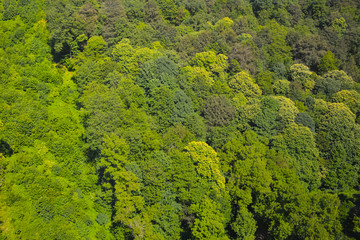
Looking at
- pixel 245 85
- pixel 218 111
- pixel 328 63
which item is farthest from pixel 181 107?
pixel 328 63

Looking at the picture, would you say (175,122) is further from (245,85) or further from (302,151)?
(302,151)

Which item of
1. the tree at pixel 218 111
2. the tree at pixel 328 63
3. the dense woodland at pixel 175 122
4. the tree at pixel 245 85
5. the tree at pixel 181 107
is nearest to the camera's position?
the dense woodland at pixel 175 122

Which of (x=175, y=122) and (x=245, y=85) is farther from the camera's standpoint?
(x=245, y=85)

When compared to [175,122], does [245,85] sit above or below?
above

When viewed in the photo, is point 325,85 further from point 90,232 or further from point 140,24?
point 90,232

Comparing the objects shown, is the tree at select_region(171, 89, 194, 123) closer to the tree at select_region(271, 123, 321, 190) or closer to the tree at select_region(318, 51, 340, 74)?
the tree at select_region(271, 123, 321, 190)

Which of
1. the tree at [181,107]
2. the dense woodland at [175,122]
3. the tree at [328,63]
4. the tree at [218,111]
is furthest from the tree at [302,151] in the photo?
the tree at [328,63]

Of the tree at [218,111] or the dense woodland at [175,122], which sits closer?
the dense woodland at [175,122]

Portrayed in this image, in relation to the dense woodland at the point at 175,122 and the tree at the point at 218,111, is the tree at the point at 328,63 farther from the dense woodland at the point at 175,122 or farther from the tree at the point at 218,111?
the tree at the point at 218,111

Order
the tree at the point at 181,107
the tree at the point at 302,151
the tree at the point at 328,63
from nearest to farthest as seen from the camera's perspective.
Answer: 1. the tree at the point at 302,151
2. the tree at the point at 181,107
3. the tree at the point at 328,63

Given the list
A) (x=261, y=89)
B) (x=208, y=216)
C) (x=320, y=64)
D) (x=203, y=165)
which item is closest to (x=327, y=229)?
(x=208, y=216)
